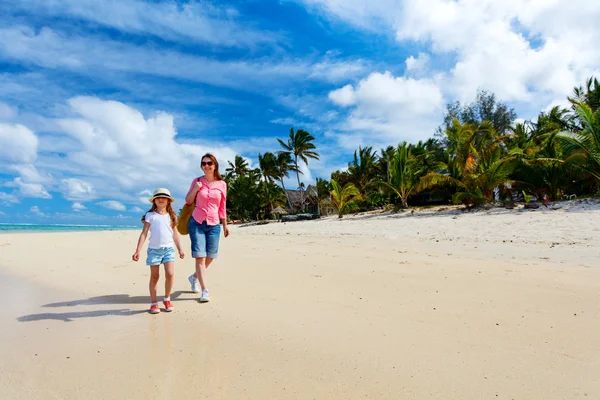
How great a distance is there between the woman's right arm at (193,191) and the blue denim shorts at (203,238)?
8.8 inches

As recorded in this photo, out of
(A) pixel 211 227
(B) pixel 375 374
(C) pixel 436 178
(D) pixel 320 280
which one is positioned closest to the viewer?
(B) pixel 375 374

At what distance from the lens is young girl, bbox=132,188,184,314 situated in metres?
3.49

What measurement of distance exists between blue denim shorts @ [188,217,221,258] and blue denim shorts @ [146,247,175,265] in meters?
0.30

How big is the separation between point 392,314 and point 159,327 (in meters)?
2.19

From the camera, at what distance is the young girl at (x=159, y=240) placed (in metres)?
3.49

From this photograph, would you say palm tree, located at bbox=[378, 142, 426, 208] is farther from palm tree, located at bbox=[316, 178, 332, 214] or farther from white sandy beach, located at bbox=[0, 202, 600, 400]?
white sandy beach, located at bbox=[0, 202, 600, 400]

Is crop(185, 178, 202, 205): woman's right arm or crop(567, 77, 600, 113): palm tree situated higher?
crop(567, 77, 600, 113): palm tree

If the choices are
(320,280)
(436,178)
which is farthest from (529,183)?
(320,280)

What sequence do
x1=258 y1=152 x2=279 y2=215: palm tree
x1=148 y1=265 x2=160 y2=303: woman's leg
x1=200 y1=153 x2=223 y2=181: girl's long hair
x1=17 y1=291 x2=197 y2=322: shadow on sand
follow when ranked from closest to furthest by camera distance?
x1=17 y1=291 x2=197 y2=322: shadow on sand, x1=148 y1=265 x2=160 y2=303: woman's leg, x1=200 y1=153 x2=223 y2=181: girl's long hair, x1=258 y1=152 x2=279 y2=215: palm tree

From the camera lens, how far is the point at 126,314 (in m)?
3.41

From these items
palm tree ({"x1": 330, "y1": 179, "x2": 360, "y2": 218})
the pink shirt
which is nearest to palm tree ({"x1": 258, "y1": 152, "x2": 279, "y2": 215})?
palm tree ({"x1": 330, "y1": 179, "x2": 360, "y2": 218})

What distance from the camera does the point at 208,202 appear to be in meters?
3.97

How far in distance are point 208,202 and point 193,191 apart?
0.73 feet

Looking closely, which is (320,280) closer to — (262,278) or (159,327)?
(262,278)
